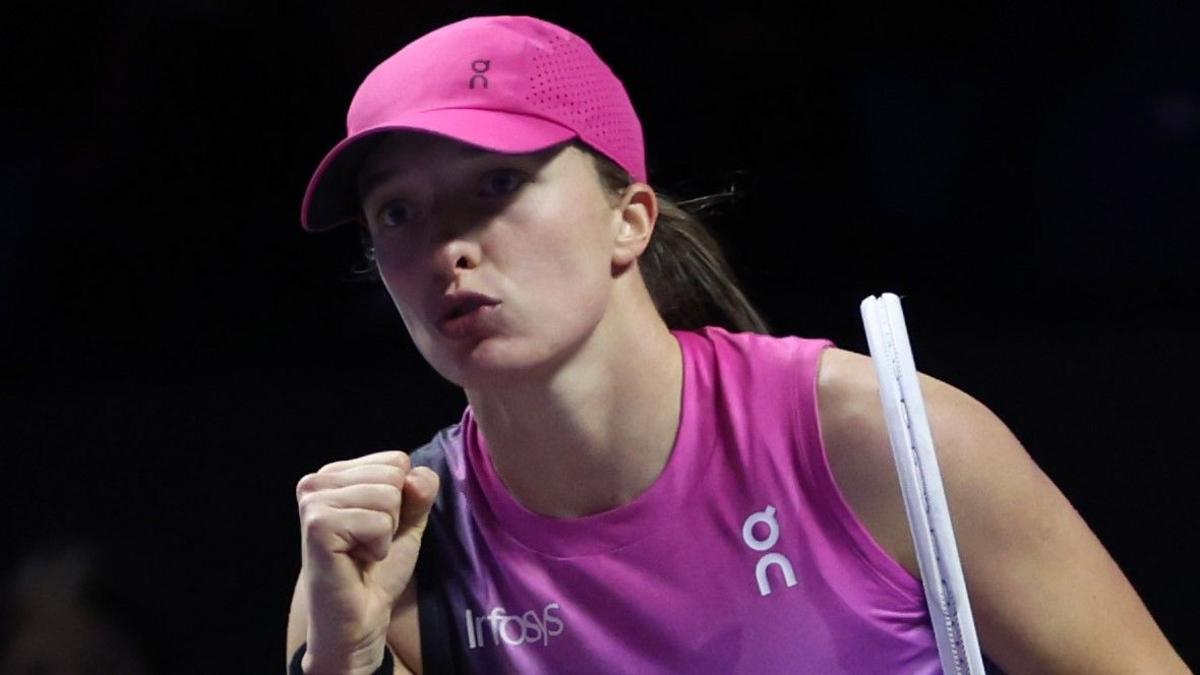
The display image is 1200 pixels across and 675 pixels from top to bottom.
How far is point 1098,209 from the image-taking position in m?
1.82

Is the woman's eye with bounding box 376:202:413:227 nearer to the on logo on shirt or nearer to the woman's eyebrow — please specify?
the woman's eyebrow

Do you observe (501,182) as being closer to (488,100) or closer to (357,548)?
(488,100)

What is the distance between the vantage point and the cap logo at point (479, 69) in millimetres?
1268

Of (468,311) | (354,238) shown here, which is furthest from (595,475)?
(354,238)

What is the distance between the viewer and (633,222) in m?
1.33

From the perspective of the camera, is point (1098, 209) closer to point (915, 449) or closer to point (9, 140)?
point (915, 449)

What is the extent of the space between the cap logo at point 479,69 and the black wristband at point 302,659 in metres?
0.41

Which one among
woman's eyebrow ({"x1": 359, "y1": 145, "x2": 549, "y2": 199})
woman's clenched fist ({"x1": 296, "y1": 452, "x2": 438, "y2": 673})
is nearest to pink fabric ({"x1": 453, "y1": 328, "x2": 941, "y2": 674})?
woman's clenched fist ({"x1": 296, "y1": 452, "x2": 438, "y2": 673})

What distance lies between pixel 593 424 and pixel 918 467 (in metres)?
0.32

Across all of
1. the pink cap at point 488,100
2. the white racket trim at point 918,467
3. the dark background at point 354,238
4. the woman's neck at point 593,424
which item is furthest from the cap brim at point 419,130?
the dark background at point 354,238

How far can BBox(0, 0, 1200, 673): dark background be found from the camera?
1777mm

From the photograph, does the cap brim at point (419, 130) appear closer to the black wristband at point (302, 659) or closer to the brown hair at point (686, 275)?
the brown hair at point (686, 275)

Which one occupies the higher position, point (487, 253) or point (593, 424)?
point (487, 253)

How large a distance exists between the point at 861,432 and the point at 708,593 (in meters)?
0.16
